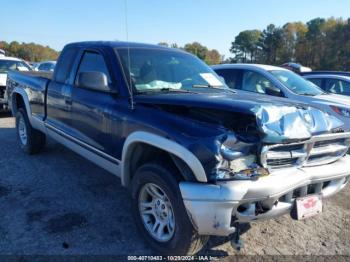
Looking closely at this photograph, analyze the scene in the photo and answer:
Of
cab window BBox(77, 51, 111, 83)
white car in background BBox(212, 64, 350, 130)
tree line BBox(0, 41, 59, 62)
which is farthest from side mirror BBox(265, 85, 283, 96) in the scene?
tree line BBox(0, 41, 59, 62)

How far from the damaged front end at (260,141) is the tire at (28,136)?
14.1 ft

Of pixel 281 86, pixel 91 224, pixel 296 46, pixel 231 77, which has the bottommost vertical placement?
pixel 91 224

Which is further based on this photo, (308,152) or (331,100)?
(331,100)

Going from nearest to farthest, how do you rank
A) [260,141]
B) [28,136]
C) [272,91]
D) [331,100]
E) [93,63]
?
[260,141] → [93,63] → [28,136] → [272,91] → [331,100]

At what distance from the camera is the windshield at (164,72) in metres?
3.75

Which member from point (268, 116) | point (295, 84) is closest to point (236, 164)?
point (268, 116)

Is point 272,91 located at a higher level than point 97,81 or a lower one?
lower

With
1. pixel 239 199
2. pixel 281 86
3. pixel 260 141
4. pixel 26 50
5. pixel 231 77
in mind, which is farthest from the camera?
pixel 26 50

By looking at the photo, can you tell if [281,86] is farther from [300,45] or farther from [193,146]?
[300,45]

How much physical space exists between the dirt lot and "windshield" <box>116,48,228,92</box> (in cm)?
148

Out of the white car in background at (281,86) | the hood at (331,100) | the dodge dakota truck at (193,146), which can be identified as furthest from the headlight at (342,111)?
the dodge dakota truck at (193,146)

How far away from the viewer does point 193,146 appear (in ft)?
8.68

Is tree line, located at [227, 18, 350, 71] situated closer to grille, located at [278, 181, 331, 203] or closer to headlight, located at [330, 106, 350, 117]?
headlight, located at [330, 106, 350, 117]

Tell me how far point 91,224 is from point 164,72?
180cm
